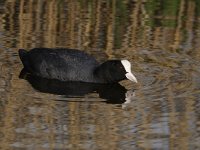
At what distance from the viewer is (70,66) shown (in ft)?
28.9

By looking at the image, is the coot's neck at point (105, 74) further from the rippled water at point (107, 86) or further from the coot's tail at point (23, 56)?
the coot's tail at point (23, 56)

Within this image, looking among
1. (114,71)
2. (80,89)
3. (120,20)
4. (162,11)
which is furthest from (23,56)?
(162,11)

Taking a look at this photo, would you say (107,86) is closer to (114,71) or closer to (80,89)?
(114,71)

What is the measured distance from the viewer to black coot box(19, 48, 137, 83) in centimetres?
871

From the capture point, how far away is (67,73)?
8.73 metres

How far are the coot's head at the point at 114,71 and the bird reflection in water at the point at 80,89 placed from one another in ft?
0.32

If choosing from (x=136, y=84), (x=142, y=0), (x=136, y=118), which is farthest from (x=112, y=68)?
(x=142, y=0)

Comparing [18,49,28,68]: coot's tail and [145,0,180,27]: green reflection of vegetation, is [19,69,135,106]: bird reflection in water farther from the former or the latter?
[145,0,180,27]: green reflection of vegetation

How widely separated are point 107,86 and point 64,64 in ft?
1.85

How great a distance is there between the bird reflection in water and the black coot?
77mm

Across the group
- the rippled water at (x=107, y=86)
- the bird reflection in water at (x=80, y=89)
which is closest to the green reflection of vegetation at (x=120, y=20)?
the rippled water at (x=107, y=86)

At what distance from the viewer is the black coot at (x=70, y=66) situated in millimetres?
8711

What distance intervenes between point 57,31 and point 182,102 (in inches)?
128

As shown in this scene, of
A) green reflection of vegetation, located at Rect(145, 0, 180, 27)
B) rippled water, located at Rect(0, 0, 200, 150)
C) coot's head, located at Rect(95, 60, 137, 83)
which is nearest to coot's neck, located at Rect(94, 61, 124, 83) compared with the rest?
coot's head, located at Rect(95, 60, 137, 83)
